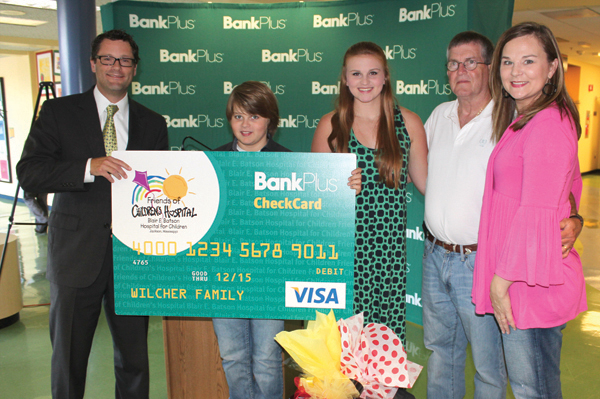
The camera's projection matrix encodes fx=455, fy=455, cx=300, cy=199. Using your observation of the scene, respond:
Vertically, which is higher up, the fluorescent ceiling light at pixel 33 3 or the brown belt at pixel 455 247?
the fluorescent ceiling light at pixel 33 3

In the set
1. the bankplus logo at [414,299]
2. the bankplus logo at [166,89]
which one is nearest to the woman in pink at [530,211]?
the bankplus logo at [414,299]

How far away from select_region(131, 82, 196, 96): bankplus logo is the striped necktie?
2.24m

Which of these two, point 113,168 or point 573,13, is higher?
point 573,13

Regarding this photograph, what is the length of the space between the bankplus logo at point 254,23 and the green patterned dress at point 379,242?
240 cm

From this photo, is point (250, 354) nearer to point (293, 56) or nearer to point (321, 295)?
point (321, 295)

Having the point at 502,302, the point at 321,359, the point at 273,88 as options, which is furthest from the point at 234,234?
the point at 273,88

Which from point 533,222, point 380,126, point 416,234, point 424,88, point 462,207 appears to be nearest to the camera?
point 533,222

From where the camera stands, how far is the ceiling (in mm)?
6248

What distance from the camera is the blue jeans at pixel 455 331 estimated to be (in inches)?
68.5

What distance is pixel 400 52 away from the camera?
358 cm

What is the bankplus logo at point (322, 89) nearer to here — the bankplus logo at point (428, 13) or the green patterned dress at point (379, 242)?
the bankplus logo at point (428, 13)

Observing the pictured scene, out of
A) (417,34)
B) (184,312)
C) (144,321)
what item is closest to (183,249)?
(184,312)

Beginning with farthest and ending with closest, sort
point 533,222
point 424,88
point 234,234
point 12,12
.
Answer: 1. point 12,12
2. point 424,88
3. point 234,234
4. point 533,222

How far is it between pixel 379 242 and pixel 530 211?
70cm
